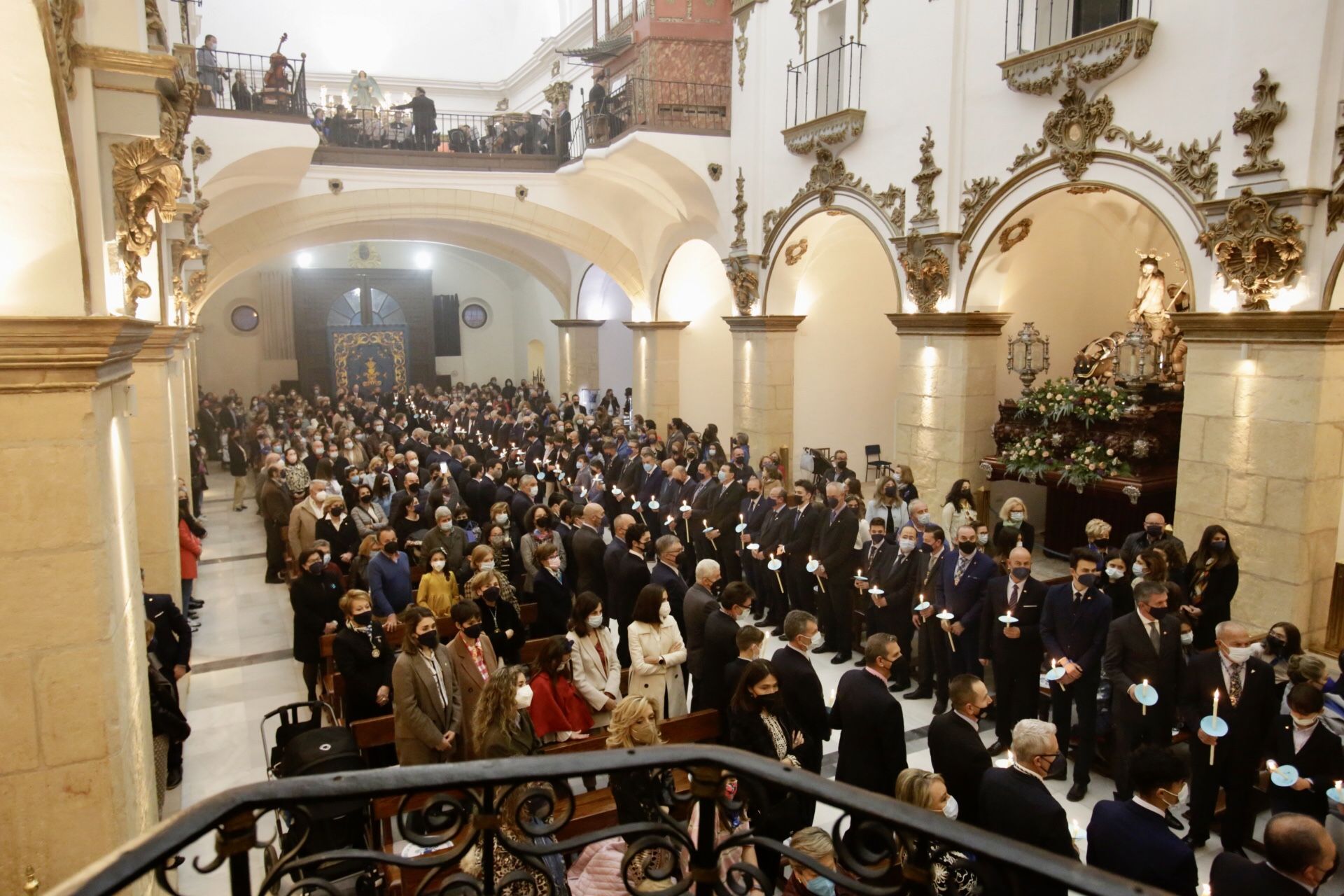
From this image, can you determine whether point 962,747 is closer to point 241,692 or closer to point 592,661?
point 592,661

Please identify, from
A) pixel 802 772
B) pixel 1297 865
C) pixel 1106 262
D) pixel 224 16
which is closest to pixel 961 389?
pixel 1106 262

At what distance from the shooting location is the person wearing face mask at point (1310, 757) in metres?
4.32

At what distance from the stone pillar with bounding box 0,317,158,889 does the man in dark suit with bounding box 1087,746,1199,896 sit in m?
3.56

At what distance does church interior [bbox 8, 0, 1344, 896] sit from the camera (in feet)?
11.1

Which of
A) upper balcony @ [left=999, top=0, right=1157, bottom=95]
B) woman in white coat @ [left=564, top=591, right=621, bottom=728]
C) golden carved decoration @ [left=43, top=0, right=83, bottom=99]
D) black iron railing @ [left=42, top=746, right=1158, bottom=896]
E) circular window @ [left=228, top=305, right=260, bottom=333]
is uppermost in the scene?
upper balcony @ [left=999, top=0, right=1157, bottom=95]

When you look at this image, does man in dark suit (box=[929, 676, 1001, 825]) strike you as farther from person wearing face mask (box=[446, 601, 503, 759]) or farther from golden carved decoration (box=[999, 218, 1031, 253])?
golden carved decoration (box=[999, 218, 1031, 253])

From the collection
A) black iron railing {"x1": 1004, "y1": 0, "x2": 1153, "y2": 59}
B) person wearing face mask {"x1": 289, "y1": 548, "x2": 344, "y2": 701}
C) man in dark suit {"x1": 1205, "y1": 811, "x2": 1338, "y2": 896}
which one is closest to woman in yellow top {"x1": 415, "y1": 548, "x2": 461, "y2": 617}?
person wearing face mask {"x1": 289, "y1": 548, "x2": 344, "y2": 701}

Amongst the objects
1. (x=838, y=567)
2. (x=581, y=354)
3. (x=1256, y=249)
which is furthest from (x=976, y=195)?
(x=581, y=354)

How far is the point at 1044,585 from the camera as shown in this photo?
6.03 metres

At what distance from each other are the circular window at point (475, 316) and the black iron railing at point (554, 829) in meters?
26.5

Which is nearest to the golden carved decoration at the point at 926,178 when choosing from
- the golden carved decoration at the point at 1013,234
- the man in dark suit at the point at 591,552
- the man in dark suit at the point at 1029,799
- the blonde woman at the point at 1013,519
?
the golden carved decoration at the point at 1013,234

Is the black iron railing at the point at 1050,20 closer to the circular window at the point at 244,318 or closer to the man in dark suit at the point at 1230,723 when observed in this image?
the man in dark suit at the point at 1230,723

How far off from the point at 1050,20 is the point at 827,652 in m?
7.10

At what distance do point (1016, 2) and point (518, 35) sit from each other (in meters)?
16.1
